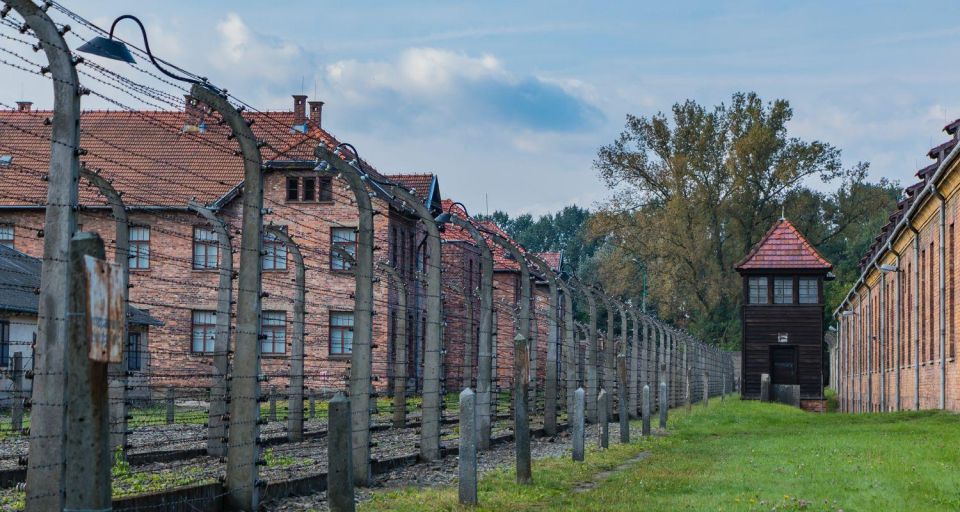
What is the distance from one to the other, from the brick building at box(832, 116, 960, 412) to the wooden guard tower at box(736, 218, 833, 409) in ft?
7.03

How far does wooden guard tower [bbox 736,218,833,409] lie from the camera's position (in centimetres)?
5884

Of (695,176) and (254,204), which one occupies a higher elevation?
(695,176)

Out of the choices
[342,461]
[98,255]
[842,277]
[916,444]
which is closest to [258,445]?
[342,461]

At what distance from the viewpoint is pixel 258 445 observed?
10711 mm

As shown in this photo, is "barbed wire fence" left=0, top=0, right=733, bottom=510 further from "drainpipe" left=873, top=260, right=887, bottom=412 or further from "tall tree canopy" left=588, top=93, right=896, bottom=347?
"tall tree canopy" left=588, top=93, right=896, bottom=347

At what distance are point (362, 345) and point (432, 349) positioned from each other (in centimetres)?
300

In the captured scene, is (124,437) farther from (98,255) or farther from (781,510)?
(98,255)

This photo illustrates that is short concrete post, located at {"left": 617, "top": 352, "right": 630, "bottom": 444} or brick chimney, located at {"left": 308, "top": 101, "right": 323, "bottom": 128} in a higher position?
brick chimney, located at {"left": 308, "top": 101, "right": 323, "bottom": 128}

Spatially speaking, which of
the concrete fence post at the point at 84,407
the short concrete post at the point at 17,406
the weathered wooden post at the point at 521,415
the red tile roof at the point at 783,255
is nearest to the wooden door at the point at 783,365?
the red tile roof at the point at 783,255

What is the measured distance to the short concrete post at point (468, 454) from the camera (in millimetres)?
11461

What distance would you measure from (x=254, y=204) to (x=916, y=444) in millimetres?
12537

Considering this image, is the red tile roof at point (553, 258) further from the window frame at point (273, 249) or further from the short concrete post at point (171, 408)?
the short concrete post at point (171, 408)

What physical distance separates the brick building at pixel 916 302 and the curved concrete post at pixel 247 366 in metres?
20.6

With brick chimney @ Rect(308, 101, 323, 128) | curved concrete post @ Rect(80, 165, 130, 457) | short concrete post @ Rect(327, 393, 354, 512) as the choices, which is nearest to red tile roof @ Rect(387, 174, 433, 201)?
brick chimney @ Rect(308, 101, 323, 128)
